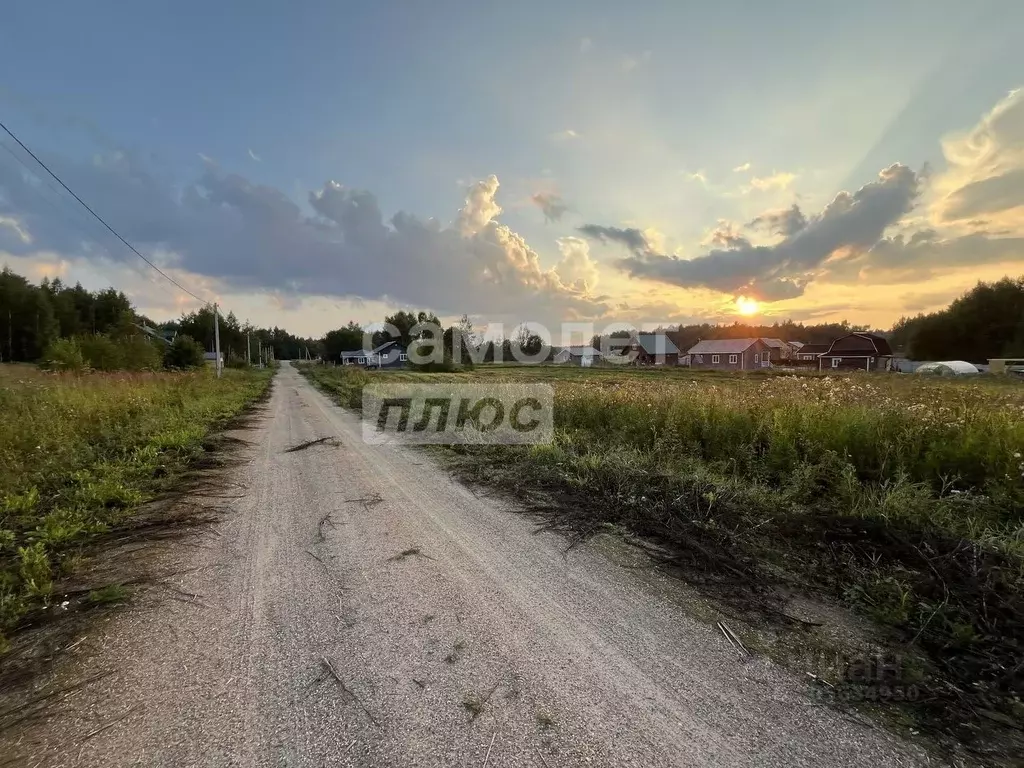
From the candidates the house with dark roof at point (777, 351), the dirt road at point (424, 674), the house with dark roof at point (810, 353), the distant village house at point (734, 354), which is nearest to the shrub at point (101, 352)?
the dirt road at point (424, 674)

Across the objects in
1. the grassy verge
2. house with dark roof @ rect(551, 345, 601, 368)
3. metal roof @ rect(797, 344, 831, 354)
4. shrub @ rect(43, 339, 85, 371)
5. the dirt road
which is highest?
metal roof @ rect(797, 344, 831, 354)

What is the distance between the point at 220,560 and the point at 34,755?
6.53 feet

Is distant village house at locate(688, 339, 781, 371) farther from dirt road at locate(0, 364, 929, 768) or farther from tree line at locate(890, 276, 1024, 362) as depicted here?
dirt road at locate(0, 364, 929, 768)

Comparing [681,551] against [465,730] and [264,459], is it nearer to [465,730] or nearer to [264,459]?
[465,730]

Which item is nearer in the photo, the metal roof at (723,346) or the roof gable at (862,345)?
the roof gable at (862,345)

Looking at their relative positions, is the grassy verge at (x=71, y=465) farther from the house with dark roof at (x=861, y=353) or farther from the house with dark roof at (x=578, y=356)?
the house with dark roof at (x=861, y=353)

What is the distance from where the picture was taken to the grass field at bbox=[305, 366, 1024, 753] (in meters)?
2.70

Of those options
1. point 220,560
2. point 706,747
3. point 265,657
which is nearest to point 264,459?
point 220,560

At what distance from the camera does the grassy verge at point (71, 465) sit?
11.6 ft

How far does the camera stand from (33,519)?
14.7 ft

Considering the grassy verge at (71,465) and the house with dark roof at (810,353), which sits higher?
the house with dark roof at (810,353)

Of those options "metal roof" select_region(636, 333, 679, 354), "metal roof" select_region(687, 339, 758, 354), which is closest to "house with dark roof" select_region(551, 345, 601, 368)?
"metal roof" select_region(636, 333, 679, 354)

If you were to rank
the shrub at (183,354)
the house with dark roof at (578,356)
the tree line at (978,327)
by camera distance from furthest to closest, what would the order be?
the house with dark roof at (578,356) → the tree line at (978,327) → the shrub at (183,354)

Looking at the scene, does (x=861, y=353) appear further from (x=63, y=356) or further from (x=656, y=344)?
(x=63, y=356)
